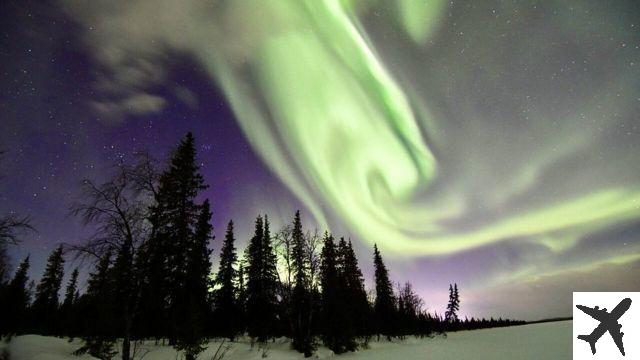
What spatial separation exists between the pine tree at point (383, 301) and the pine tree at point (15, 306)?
168 feet

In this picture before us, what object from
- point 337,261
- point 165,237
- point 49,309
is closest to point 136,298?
point 165,237

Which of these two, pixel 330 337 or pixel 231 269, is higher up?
pixel 231 269

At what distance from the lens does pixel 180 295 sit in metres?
22.2

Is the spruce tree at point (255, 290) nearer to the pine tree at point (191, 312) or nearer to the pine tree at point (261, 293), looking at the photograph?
the pine tree at point (261, 293)

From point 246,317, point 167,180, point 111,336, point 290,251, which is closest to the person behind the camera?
point 167,180

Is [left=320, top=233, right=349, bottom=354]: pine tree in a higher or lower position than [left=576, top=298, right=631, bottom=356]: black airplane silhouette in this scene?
lower

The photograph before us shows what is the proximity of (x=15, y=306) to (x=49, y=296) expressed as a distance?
49.6 feet

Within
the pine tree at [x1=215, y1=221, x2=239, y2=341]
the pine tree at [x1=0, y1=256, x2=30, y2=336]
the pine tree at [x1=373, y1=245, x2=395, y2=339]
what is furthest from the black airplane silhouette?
the pine tree at [x1=0, y1=256, x2=30, y2=336]

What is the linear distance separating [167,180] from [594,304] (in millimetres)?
21383

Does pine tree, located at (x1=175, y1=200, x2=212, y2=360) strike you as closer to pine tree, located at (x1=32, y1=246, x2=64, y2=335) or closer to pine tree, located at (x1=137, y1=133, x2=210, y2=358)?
pine tree, located at (x1=137, y1=133, x2=210, y2=358)

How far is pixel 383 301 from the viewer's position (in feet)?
181

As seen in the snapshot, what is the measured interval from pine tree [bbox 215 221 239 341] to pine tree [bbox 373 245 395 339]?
2416 centimetres

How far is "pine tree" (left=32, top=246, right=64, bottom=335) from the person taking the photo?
57781mm

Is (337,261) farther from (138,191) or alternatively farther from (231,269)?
(138,191)
